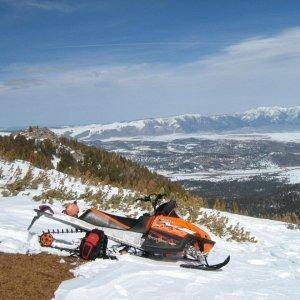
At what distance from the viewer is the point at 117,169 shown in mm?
28328

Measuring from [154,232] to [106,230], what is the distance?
0.88m

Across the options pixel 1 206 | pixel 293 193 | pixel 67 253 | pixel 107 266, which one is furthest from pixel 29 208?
pixel 293 193

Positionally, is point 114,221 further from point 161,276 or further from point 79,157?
point 79,157

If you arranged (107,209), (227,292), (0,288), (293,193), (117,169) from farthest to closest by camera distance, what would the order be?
(293,193), (117,169), (107,209), (227,292), (0,288)

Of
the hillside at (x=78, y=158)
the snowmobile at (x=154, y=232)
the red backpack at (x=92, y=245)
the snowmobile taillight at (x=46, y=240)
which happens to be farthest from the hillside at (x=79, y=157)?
the red backpack at (x=92, y=245)

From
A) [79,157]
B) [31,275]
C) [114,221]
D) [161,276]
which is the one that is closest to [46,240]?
[114,221]

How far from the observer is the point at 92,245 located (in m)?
8.22

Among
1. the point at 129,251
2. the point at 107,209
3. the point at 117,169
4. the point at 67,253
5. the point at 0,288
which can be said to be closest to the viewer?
the point at 0,288

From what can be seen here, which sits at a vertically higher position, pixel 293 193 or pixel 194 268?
pixel 194 268

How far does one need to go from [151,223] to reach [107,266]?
1.28 metres

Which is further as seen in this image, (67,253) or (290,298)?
(67,253)

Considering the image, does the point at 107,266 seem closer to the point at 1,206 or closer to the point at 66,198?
the point at 1,206

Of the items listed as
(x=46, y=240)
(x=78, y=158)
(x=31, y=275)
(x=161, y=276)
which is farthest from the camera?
(x=78, y=158)

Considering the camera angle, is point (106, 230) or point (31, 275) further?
point (106, 230)
